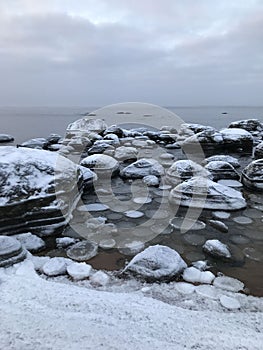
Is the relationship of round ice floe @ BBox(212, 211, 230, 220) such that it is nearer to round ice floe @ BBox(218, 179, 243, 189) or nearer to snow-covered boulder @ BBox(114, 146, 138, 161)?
round ice floe @ BBox(218, 179, 243, 189)

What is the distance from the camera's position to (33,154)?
121 inches

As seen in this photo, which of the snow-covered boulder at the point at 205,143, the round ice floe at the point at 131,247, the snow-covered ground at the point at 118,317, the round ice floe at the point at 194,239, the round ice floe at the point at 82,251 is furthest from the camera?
the snow-covered boulder at the point at 205,143

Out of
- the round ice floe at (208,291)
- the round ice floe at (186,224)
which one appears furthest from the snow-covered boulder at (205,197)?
the round ice floe at (208,291)

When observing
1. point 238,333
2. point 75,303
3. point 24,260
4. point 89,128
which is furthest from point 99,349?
point 89,128

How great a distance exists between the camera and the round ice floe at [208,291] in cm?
180

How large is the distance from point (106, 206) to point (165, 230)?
3.33ft

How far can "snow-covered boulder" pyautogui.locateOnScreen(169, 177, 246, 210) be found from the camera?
3.42 m

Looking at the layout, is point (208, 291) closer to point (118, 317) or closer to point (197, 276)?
point (197, 276)

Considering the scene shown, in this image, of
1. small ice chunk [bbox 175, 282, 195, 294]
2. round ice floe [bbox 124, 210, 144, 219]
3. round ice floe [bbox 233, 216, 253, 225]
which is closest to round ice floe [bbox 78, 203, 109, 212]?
round ice floe [bbox 124, 210, 144, 219]

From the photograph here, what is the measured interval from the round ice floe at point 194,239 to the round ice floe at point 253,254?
388 millimetres

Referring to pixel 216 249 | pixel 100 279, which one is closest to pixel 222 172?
pixel 216 249

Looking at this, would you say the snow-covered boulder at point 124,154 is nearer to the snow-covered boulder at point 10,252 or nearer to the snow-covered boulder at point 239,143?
the snow-covered boulder at point 239,143

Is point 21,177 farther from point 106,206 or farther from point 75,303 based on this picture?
point 75,303

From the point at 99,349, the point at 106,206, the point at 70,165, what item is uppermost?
the point at 70,165
